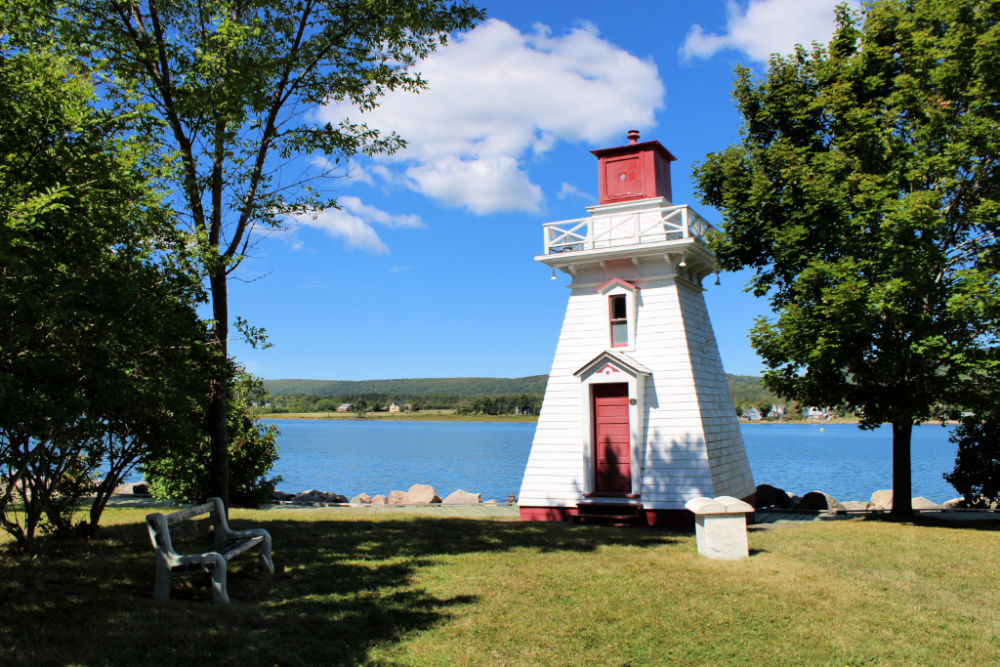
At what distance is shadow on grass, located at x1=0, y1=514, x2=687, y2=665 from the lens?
5660 millimetres

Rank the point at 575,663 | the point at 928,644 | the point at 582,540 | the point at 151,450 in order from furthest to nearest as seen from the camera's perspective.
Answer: the point at 582,540, the point at 151,450, the point at 928,644, the point at 575,663

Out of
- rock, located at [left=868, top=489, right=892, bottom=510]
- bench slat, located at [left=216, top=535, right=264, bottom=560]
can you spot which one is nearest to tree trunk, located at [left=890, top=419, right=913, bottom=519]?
rock, located at [left=868, top=489, right=892, bottom=510]

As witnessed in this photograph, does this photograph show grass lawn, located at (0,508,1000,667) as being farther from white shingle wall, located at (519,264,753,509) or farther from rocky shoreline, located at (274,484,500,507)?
rocky shoreline, located at (274,484,500,507)

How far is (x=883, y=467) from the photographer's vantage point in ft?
154

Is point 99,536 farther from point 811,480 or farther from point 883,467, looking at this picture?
point 883,467

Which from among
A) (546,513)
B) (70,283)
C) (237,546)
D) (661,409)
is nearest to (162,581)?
(237,546)

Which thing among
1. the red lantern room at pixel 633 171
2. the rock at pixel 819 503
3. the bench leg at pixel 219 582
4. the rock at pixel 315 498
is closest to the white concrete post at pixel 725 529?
the bench leg at pixel 219 582

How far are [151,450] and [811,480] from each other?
1423 inches

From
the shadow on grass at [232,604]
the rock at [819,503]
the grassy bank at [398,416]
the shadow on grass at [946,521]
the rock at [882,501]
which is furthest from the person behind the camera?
the grassy bank at [398,416]

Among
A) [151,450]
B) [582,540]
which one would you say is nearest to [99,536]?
[151,450]

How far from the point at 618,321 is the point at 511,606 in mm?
10021

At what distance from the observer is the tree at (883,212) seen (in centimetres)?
1296

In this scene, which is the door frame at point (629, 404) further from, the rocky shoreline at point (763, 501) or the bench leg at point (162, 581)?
the bench leg at point (162, 581)

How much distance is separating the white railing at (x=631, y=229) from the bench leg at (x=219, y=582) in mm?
11538
